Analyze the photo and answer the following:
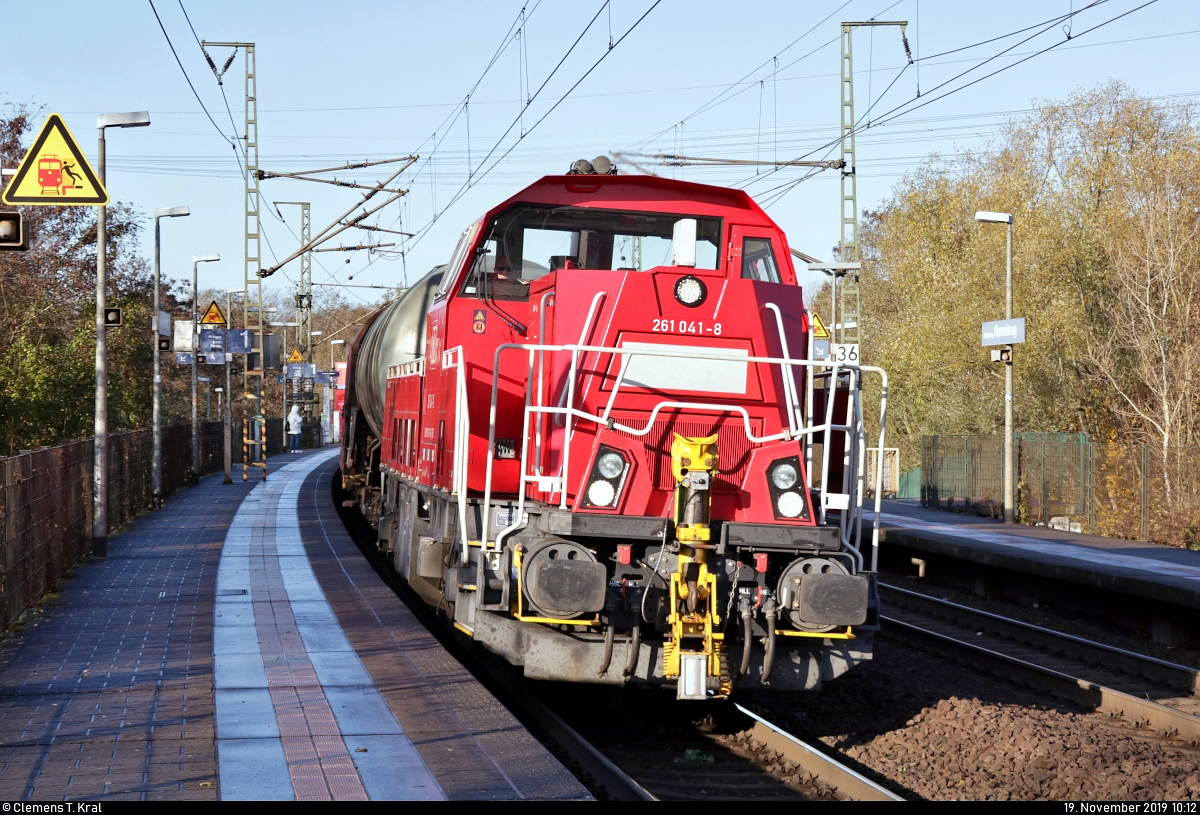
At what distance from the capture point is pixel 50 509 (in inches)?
504

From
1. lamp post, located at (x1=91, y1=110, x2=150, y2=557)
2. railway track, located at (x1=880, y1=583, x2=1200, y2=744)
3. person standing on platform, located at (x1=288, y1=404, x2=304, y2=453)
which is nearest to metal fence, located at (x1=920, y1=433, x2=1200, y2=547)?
railway track, located at (x1=880, y1=583, x2=1200, y2=744)

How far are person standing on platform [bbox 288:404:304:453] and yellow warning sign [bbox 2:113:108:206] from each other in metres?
39.7

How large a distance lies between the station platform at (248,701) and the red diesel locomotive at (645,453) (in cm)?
79

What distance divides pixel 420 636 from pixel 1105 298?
23.4 metres

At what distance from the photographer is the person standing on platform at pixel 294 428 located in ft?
166

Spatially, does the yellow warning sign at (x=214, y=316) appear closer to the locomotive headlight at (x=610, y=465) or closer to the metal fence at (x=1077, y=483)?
the metal fence at (x=1077, y=483)

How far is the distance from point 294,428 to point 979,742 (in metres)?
46.3

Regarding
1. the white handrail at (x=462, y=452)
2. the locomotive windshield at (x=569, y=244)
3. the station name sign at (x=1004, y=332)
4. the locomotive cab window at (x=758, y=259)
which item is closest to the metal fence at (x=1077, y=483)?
the station name sign at (x=1004, y=332)

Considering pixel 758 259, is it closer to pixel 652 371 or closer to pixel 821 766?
pixel 652 371

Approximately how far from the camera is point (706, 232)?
9.12 meters

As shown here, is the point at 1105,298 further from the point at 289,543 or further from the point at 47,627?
the point at 47,627

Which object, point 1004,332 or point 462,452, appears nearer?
point 462,452

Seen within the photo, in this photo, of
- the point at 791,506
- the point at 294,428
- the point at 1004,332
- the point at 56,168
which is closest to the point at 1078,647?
the point at 791,506

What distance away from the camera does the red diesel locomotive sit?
722 cm
